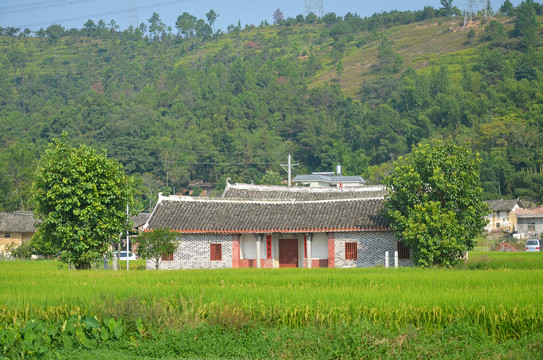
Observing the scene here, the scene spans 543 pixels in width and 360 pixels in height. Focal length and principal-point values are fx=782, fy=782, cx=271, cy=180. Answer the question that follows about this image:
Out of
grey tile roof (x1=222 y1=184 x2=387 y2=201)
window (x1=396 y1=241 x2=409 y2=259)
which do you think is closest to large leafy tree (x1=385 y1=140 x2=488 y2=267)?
window (x1=396 y1=241 x2=409 y2=259)

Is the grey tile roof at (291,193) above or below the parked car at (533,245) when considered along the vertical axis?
above

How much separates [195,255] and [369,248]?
26.0 ft

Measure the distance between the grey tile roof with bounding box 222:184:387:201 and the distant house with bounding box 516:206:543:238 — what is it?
2909cm

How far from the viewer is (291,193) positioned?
46.9 m

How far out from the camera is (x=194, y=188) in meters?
110

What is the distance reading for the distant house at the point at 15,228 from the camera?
202 feet

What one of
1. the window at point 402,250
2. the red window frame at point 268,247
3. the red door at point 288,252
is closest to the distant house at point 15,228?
the red window frame at point 268,247

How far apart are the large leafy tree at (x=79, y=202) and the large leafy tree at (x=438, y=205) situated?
1091cm

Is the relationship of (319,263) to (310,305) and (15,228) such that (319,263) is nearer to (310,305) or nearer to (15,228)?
(310,305)

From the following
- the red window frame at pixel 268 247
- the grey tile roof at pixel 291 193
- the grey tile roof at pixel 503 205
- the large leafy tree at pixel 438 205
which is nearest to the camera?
the large leafy tree at pixel 438 205

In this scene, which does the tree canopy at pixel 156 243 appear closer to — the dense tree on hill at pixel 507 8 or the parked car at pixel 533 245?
the parked car at pixel 533 245

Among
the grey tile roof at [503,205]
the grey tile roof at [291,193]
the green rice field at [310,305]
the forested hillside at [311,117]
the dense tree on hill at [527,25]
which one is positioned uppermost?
Answer: the dense tree on hill at [527,25]

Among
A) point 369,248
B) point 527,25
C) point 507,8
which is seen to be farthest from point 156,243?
point 507,8

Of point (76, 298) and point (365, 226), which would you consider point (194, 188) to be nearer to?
point (365, 226)
